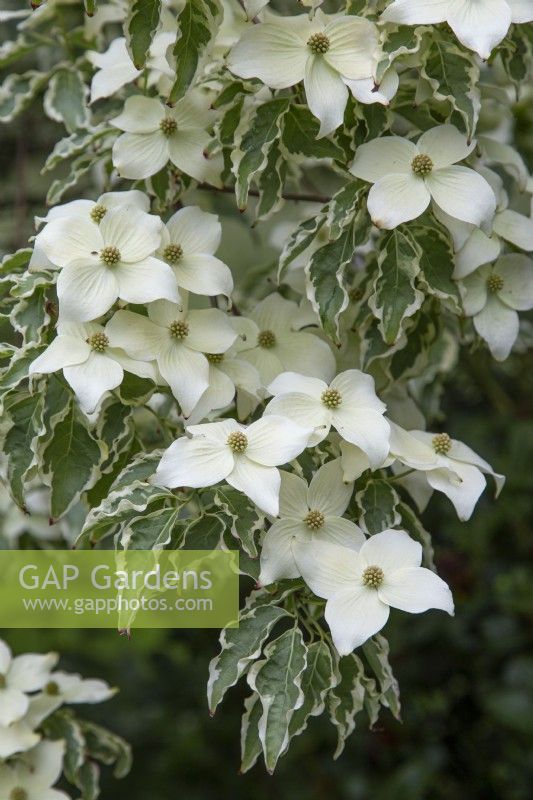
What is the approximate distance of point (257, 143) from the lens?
1112 millimetres

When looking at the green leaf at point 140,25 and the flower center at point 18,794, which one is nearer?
the green leaf at point 140,25

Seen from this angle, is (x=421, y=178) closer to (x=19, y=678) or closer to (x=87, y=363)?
(x=87, y=363)

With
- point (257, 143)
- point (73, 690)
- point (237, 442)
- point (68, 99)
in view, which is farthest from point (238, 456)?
point (68, 99)

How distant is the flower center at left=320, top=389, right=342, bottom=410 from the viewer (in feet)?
3.53

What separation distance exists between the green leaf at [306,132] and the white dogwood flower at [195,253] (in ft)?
0.41

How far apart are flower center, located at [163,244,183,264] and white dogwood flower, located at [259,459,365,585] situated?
0.87 feet

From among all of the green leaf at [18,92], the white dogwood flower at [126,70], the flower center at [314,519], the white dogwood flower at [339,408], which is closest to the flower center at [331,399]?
the white dogwood flower at [339,408]

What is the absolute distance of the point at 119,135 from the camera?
4.14 ft

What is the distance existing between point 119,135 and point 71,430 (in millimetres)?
386

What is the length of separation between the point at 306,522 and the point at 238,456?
10 cm

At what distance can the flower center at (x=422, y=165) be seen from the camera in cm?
110

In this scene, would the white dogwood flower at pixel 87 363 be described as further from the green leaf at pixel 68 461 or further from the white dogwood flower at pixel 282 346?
the white dogwood flower at pixel 282 346

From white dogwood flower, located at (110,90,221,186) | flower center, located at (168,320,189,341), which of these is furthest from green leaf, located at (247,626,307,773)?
white dogwood flower, located at (110,90,221,186)

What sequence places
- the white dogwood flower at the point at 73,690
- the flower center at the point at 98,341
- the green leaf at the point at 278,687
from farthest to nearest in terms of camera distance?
the white dogwood flower at the point at 73,690, the flower center at the point at 98,341, the green leaf at the point at 278,687
